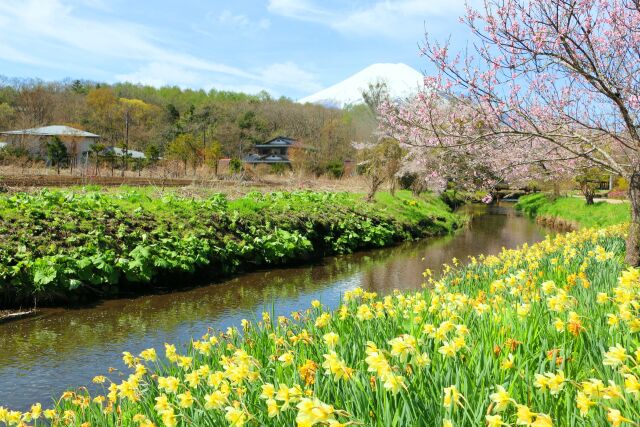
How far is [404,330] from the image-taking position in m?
4.14

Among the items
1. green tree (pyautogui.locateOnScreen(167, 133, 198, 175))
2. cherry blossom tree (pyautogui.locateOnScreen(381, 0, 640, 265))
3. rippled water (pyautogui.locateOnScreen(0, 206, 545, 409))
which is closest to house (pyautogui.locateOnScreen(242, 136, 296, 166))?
green tree (pyautogui.locateOnScreen(167, 133, 198, 175))

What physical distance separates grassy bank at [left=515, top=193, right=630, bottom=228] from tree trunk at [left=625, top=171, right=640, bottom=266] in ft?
39.4

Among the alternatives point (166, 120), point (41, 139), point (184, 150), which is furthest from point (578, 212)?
point (166, 120)

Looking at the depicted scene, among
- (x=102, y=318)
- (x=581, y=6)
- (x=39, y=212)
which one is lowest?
(x=102, y=318)

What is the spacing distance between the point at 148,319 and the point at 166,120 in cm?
7452

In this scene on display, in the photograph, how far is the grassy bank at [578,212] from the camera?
22391 millimetres

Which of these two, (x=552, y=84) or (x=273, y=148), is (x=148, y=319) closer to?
(x=552, y=84)

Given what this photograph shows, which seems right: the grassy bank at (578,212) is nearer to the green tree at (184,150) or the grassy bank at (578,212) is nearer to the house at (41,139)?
the green tree at (184,150)

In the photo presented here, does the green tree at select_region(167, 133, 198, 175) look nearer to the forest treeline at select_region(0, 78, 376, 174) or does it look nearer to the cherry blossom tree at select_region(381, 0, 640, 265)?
the forest treeline at select_region(0, 78, 376, 174)

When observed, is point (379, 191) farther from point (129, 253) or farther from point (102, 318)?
point (102, 318)

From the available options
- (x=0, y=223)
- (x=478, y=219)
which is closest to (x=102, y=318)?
(x=0, y=223)

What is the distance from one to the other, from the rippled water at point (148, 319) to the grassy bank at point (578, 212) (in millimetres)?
10164

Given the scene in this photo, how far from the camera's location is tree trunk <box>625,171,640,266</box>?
24.0 feet

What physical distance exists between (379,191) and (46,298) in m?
22.1
